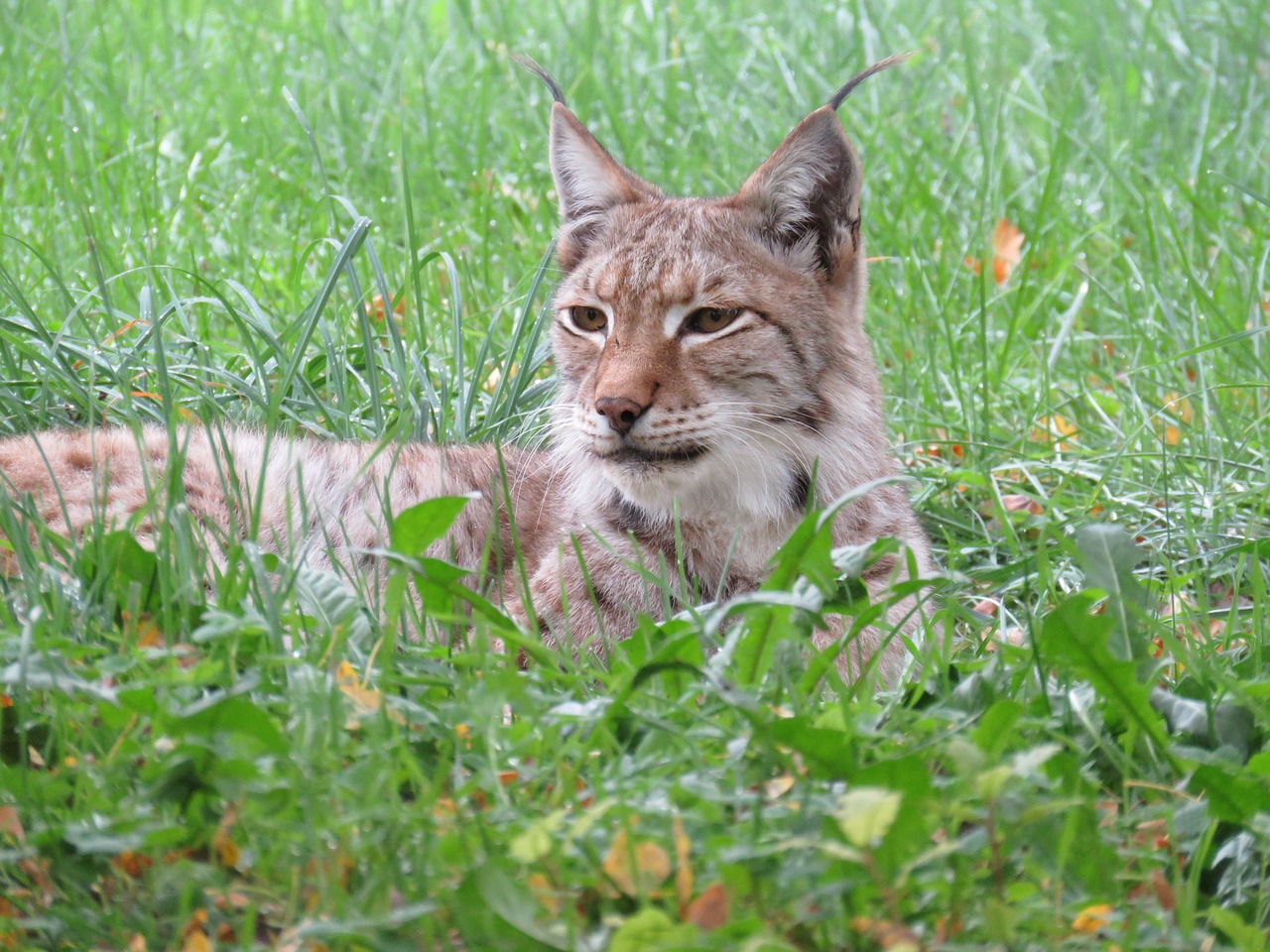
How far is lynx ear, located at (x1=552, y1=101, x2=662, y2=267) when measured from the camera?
395cm

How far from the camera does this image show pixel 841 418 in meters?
3.54

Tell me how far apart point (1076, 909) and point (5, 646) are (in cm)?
168

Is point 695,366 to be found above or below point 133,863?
above

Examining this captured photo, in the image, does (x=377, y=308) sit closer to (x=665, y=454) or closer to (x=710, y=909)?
(x=665, y=454)

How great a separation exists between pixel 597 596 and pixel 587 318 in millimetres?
787

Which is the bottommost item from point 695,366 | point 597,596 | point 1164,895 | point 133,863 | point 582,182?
point 597,596

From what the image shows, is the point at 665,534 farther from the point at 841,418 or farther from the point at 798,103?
the point at 798,103

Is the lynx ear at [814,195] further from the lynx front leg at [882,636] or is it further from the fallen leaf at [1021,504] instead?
the fallen leaf at [1021,504]

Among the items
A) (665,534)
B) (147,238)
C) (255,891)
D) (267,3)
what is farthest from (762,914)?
(267,3)

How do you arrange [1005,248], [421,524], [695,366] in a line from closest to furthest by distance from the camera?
[421,524]
[695,366]
[1005,248]

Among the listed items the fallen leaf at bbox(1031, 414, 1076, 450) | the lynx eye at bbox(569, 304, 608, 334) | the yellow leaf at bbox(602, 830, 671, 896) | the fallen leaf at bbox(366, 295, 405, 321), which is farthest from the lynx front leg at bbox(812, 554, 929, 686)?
the fallen leaf at bbox(366, 295, 405, 321)

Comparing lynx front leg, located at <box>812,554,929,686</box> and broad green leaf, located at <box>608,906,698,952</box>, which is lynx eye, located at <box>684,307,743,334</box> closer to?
lynx front leg, located at <box>812,554,929,686</box>

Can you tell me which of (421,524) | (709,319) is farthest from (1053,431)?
(421,524)

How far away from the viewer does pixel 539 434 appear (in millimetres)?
4375
